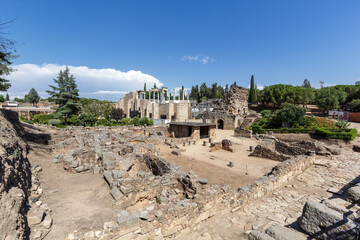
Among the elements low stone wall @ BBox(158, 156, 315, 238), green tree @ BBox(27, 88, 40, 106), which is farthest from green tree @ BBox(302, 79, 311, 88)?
green tree @ BBox(27, 88, 40, 106)

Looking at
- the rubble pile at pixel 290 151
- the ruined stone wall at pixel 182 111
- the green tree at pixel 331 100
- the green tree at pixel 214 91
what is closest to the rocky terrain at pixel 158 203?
the rubble pile at pixel 290 151

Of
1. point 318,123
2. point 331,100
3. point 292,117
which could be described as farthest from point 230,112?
point 331,100

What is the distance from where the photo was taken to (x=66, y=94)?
3438cm

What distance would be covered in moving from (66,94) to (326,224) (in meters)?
41.4

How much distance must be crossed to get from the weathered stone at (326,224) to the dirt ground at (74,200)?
5.64 meters

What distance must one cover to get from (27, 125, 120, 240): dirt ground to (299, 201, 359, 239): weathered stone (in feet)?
18.5

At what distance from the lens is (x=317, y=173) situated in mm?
11266

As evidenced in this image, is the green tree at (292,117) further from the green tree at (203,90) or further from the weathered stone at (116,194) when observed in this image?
the green tree at (203,90)

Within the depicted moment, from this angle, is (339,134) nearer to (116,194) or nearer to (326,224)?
(326,224)

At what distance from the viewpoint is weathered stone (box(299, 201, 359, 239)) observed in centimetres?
379

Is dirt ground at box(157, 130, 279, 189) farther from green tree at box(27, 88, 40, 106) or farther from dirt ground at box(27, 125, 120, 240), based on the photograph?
green tree at box(27, 88, 40, 106)

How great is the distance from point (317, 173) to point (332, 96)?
38.9 metres

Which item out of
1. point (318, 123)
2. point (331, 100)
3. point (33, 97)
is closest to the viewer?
point (318, 123)

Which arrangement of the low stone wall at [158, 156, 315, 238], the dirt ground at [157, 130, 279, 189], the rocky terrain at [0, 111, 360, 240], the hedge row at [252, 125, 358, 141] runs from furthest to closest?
1. the hedge row at [252, 125, 358, 141]
2. the dirt ground at [157, 130, 279, 189]
3. the low stone wall at [158, 156, 315, 238]
4. the rocky terrain at [0, 111, 360, 240]
